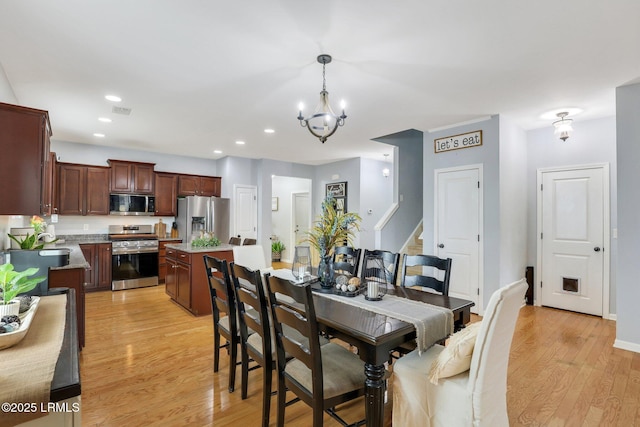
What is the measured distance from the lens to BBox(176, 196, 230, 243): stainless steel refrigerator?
20.5ft

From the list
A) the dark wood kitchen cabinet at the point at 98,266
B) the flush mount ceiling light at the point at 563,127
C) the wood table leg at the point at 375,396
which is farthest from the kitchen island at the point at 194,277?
the flush mount ceiling light at the point at 563,127

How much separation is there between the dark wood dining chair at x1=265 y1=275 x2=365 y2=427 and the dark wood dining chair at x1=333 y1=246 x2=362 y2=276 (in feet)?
3.30

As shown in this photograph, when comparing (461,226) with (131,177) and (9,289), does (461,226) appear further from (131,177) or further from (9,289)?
(131,177)

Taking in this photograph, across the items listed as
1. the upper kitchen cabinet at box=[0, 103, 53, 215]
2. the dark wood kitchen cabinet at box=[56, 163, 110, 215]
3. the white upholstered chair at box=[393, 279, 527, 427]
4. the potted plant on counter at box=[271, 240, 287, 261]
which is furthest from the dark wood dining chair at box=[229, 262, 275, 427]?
the potted plant on counter at box=[271, 240, 287, 261]

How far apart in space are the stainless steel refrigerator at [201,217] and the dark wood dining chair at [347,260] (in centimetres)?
399

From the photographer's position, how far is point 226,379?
2590 mm

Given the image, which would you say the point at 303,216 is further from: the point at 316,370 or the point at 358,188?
the point at 316,370

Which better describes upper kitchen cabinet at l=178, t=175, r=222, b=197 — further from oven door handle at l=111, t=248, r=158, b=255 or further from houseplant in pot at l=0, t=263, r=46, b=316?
houseplant in pot at l=0, t=263, r=46, b=316

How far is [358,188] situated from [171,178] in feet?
12.8

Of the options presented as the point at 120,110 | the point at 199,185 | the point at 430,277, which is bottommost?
the point at 430,277

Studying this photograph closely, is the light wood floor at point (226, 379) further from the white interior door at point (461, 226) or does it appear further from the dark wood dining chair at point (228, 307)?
the white interior door at point (461, 226)

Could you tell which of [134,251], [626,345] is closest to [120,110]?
[134,251]

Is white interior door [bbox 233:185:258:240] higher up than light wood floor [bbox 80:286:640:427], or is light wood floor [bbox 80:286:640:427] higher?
white interior door [bbox 233:185:258:240]

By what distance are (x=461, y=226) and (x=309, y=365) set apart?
3.52 m
